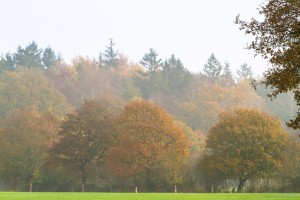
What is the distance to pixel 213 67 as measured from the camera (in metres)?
147

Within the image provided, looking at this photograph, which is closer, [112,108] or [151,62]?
[112,108]

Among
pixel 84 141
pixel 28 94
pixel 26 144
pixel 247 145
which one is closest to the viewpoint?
pixel 247 145

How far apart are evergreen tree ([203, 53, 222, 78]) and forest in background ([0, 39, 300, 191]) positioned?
275 mm

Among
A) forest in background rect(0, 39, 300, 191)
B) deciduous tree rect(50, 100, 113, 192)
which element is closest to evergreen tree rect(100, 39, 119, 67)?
forest in background rect(0, 39, 300, 191)

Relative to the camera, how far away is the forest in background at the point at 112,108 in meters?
77.9

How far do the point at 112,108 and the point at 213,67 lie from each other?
171 ft

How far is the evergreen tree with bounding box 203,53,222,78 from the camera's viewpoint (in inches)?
5782

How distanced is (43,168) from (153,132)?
17.9 m

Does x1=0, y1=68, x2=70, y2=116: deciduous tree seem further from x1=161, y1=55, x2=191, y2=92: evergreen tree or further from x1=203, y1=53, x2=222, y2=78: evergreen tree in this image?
x1=203, y1=53, x2=222, y2=78: evergreen tree

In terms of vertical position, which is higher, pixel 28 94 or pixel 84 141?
pixel 28 94

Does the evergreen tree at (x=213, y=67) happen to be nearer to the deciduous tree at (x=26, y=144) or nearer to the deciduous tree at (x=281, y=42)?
the deciduous tree at (x=26, y=144)

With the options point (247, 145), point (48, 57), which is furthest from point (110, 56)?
point (247, 145)

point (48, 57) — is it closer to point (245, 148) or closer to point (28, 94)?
point (28, 94)

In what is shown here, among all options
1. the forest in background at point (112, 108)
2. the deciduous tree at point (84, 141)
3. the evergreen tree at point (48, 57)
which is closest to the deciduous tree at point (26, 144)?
the forest in background at point (112, 108)
